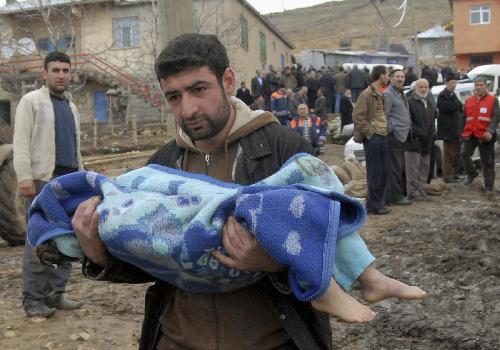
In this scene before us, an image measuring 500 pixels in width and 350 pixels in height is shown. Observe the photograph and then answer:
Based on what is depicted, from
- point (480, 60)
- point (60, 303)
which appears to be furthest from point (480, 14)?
point (60, 303)

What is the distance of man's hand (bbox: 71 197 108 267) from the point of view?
2092 mm

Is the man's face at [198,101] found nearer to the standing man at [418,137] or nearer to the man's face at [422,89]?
the standing man at [418,137]

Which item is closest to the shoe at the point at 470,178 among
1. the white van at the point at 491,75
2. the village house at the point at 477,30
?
the white van at the point at 491,75

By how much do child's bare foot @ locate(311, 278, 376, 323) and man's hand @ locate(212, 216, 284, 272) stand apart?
0.48 feet

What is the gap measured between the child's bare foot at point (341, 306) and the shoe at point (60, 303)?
4.18 metres

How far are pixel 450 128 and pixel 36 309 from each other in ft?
32.2

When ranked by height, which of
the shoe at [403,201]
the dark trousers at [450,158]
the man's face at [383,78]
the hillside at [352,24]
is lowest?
the shoe at [403,201]

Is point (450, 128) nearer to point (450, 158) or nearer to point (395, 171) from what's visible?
point (450, 158)

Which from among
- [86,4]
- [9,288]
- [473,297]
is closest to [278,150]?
[473,297]

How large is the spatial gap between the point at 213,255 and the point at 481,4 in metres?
49.5

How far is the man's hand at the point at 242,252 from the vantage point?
1861 mm

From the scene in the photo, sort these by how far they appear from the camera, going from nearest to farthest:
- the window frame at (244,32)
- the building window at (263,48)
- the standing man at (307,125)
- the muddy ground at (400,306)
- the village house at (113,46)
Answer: the muddy ground at (400,306)
the standing man at (307,125)
the village house at (113,46)
the window frame at (244,32)
the building window at (263,48)

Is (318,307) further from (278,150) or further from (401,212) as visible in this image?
(401,212)

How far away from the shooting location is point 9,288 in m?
6.65
